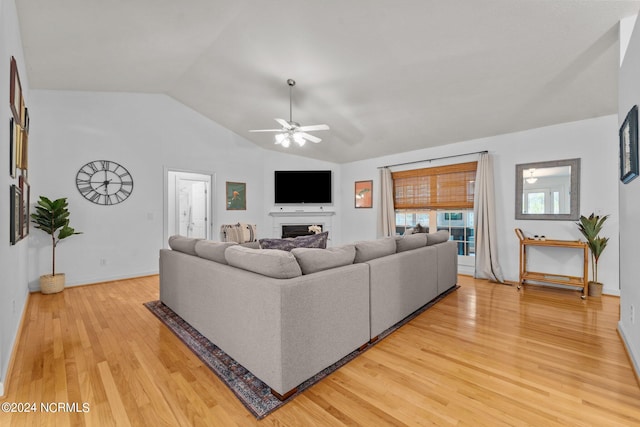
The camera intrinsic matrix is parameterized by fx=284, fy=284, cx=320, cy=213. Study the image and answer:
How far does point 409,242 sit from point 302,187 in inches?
164

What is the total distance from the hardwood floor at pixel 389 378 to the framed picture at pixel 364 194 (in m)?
3.84

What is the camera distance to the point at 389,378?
1.93 m

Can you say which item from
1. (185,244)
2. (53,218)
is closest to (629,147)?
(185,244)

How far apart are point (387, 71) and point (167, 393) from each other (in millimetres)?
3774

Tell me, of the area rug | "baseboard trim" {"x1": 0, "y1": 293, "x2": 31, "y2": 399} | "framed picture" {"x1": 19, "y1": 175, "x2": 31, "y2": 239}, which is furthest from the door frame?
the area rug

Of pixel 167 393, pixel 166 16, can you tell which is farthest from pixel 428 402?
pixel 166 16

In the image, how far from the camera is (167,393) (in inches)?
69.4

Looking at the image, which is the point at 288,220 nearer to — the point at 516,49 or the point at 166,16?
the point at 166,16

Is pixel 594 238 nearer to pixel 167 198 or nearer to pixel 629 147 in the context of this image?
pixel 629 147

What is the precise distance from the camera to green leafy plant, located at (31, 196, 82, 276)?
3926mm

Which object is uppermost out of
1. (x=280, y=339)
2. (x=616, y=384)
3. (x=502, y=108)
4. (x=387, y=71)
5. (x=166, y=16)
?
(x=166, y=16)

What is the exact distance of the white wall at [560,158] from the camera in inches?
148

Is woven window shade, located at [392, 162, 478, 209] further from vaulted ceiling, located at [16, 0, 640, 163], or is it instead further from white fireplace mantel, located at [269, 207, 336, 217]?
white fireplace mantel, located at [269, 207, 336, 217]

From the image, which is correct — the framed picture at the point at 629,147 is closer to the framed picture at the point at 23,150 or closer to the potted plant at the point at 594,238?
the potted plant at the point at 594,238
